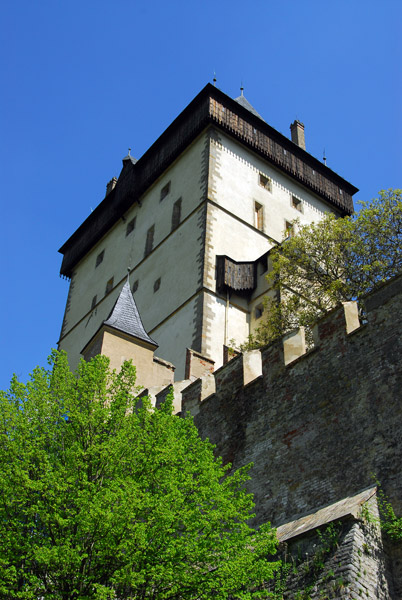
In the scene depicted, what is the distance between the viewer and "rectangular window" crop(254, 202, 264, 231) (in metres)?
27.8

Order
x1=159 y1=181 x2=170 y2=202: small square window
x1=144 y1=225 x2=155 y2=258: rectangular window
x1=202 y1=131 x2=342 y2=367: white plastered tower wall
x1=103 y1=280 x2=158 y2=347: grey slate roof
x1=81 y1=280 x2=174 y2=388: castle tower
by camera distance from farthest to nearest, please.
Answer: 1. x1=159 y1=181 x2=170 y2=202: small square window
2. x1=144 y1=225 x2=155 y2=258: rectangular window
3. x1=202 y1=131 x2=342 y2=367: white plastered tower wall
4. x1=103 y1=280 x2=158 y2=347: grey slate roof
5. x1=81 y1=280 x2=174 y2=388: castle tower

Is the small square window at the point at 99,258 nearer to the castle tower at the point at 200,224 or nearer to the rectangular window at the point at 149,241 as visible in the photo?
the castle tower at the point at 200,224

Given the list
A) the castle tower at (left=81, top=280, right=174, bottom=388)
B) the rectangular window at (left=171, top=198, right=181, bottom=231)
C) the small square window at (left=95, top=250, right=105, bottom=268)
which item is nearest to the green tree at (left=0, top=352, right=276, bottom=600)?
the castle tower at (left=81, top=280, right=174, bottom=388)

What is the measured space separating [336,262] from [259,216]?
8328mm

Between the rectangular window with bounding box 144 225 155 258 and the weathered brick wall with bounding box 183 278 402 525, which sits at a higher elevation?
Answer: the rectangular window with bounding box 144 225 155 258

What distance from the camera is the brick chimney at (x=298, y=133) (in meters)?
34.2

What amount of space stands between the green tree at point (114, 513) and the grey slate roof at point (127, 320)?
8.66 metres

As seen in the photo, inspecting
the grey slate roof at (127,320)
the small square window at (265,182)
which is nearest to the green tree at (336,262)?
the grey slate roof at (127,320)

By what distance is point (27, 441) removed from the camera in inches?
399

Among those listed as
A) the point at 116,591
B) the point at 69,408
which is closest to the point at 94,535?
the point at 116,591

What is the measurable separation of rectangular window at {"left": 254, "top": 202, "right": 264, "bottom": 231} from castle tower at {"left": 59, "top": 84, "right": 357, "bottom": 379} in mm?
42

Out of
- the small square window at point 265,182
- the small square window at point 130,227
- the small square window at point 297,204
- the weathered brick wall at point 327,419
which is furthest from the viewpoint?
the small square window at point 130,227

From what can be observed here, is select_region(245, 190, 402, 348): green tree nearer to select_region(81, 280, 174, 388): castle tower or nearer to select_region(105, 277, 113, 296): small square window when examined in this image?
select_region(81, 280, 174, 388): castle tower

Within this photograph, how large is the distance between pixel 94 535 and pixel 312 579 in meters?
2.68
